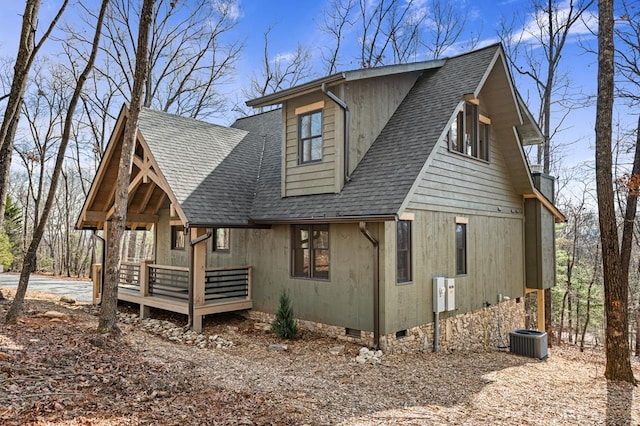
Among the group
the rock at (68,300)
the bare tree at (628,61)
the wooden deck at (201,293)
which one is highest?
the bare tree at (628,61)

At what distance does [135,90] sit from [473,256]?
29.7ft

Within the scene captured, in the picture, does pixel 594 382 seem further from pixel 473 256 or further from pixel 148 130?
pixel 148 130

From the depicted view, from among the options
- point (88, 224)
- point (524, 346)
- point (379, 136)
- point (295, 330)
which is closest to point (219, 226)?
point (295, 330)

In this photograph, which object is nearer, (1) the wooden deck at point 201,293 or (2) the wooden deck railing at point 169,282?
(1) the wooden deck at point 201,293

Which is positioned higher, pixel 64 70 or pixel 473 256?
pixel 64 70

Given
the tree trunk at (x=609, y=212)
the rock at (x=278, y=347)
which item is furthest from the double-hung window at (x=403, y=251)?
the tree trunk at (x=609, y=212)

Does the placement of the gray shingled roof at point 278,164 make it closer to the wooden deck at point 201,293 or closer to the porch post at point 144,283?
the wooden deck at point 201,293

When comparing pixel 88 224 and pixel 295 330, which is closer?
pixel 295 330

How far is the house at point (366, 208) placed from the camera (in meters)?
9.11

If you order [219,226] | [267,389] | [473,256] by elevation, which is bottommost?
[267,389]

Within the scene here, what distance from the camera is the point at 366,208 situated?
862 cm

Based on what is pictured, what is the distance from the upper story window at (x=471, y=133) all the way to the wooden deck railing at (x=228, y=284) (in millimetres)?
6258

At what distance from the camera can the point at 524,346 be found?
10945 millimetres

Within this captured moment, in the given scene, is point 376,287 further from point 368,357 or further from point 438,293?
point 438,293
